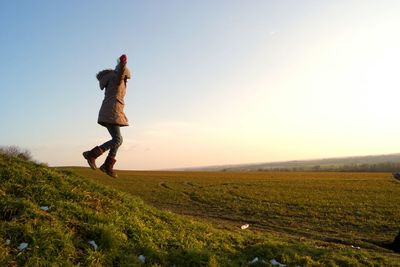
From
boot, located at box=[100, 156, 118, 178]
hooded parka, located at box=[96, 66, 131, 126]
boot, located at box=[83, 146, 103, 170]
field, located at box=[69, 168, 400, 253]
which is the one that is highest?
hooded parka, located at box=[96, 66, 131, 126]

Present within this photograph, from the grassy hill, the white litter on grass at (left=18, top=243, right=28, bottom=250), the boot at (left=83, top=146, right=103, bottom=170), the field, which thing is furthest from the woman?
the field

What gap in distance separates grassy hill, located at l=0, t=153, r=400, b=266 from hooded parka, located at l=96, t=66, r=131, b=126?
2196mm

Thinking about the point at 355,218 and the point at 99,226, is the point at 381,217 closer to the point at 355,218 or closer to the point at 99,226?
the point at 355,218

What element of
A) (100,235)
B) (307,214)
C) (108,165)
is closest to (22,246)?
(100,235)

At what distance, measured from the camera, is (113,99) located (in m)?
10.1

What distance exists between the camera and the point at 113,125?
10133mm

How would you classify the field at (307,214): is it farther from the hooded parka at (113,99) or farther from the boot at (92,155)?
the hooded parka at (113,99)

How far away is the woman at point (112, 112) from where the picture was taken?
394 inches

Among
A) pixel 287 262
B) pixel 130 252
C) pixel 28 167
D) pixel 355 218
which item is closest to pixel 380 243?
pixel 355 218

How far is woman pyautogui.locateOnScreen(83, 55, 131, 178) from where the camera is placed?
1002cm

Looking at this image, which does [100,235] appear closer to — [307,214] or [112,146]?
[112,146]

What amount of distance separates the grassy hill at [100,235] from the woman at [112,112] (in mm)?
1150

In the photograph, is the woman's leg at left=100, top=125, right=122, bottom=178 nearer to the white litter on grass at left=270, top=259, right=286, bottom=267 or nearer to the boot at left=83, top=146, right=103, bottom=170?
the boot at left=83, top=146, right=103, bottom=170

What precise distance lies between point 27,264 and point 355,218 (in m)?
25.1
